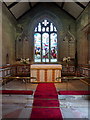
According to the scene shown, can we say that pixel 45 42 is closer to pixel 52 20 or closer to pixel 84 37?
pixel 52 20

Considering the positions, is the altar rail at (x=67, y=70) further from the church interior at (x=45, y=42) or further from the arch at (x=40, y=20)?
the arch at (x=40, y=20)

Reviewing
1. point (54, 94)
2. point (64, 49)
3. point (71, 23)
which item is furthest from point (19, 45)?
point (54, 94)

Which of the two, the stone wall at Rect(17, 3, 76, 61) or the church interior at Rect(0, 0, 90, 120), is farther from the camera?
the stone wall at Rect(17, 3, 76, 61)

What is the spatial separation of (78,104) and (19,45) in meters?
7.61

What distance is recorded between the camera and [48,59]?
12.1 metres

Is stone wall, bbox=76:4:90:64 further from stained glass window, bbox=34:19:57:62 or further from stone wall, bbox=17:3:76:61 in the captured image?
stained glass window, bbox=34:19:57:62

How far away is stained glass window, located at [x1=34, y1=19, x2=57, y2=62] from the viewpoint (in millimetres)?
12094

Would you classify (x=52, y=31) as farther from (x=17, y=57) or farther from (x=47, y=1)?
(x=17, y=57)

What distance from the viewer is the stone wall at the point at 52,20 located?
11.7 meters

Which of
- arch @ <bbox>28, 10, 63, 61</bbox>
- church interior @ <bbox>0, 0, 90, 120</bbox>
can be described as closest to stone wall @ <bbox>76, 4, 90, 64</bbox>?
church interior @ <bbox>0, 0, 90, 120</bbox>

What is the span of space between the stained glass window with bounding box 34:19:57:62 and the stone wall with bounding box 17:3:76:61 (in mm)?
460

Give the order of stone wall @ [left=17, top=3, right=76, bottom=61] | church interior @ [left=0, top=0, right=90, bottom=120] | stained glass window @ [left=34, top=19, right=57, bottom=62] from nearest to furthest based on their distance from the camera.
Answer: church interior @ [left=0, top=0, right=90, bottom=120], stone wall @ [left=17, top=3, right=76, bottom=61], stained glass window @ [left=34, top=19, right=57, bottom=62]

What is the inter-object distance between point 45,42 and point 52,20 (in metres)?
1.84

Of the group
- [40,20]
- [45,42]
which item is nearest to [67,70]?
[45,42]
